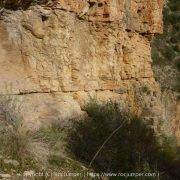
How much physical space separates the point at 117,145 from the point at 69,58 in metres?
1.94

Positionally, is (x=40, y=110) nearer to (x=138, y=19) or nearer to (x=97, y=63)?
(x=97, y=63)

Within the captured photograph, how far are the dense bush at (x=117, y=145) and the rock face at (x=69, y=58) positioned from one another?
0.38m

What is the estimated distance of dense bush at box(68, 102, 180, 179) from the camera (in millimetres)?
9695

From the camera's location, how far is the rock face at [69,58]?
9.70 m

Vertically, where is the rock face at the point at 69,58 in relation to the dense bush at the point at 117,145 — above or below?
above

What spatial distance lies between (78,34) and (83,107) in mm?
1473

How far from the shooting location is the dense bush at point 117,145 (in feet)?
31.8

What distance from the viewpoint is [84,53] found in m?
11.3

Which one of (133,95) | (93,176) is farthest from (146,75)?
(93,176)

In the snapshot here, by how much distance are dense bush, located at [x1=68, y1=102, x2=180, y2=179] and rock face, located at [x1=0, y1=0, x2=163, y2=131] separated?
0.38 meters

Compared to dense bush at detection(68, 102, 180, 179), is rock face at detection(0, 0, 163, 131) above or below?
above

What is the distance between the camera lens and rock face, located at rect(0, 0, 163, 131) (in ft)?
31.8

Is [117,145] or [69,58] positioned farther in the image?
[69,58]

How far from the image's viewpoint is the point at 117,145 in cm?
1041
